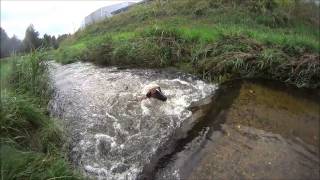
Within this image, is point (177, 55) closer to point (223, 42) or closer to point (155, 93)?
point (223, 42)

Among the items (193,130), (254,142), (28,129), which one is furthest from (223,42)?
(28,129)

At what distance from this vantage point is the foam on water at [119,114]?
15.8 ft

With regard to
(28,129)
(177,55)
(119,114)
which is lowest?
(119,114)

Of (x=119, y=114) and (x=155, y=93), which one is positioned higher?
(x=155, y=93)

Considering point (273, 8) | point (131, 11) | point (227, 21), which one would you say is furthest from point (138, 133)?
point (131, 11)

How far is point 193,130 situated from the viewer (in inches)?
215

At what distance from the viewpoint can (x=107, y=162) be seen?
473 centimetres

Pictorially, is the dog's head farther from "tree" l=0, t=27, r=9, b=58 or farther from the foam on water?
"tree" l=0, t=27, r=9, b=58

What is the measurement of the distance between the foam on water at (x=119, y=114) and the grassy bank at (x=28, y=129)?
0.40 meters

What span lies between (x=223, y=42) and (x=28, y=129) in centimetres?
540

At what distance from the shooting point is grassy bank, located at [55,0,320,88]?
7.44 metres

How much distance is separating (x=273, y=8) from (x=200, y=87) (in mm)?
5331

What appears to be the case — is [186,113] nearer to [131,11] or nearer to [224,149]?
[224,149]

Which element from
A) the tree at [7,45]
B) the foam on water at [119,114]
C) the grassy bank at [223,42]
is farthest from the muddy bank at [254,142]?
the tree at [7,45]
